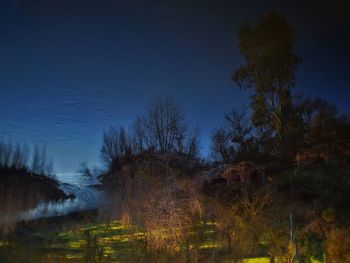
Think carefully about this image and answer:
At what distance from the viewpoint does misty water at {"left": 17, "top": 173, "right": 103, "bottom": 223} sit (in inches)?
410

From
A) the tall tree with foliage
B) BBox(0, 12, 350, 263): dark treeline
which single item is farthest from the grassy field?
the tall tree with foliage

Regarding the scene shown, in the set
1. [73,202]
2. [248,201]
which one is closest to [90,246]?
[73,202]

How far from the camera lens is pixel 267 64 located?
1510 centimetres

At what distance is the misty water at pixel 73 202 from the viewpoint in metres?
10.4

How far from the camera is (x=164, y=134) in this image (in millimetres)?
12617

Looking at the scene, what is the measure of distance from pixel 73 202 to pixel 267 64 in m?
10.1

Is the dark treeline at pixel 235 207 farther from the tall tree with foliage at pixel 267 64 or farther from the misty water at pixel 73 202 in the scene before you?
the tall tree with foliage at pixel 267 64

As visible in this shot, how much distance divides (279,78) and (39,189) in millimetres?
10876

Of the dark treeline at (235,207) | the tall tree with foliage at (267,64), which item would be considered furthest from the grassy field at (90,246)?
the tall tree with foliage at (267,64)

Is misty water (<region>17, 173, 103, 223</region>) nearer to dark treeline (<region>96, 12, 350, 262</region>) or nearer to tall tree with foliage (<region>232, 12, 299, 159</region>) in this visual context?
dark treeline (<region>96, 12, 350, 262</region>)

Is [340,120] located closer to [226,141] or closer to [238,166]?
[238,166]

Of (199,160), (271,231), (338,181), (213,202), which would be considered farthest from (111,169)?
(338,181)

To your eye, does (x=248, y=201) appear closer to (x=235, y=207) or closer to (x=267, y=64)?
(x=235, y=207)

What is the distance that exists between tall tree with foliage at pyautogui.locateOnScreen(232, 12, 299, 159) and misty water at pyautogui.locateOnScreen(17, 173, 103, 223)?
24.6 feet
